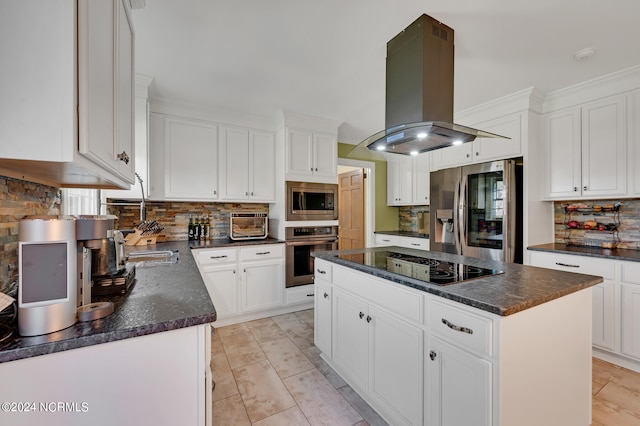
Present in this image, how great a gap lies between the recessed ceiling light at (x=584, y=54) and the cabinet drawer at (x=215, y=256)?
3.49 metres

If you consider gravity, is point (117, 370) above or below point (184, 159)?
below

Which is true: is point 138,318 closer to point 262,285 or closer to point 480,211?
point 262,285

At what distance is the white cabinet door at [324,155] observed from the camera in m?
3.53

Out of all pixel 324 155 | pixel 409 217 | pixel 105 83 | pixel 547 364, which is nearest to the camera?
pixel 105 83

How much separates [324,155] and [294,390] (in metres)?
2.62

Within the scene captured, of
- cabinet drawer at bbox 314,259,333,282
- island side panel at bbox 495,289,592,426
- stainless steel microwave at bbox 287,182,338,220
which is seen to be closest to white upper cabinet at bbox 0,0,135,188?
island side panel at bbox 495,289,592,426

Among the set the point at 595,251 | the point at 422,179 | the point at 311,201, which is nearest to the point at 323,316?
the point at 311,201

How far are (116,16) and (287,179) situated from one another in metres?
2.38

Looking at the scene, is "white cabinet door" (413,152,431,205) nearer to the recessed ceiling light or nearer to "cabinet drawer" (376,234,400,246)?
"cabinet drawer" (376,234,400,246)

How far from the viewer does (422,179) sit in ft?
13.2

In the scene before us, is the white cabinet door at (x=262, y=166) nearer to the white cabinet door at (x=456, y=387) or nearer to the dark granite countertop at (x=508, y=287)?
the dark granite countertop at (x=508, y=287)

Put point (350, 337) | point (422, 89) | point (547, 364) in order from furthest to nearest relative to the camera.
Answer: point (350, 337) → point (422, 89) → point (547, 364)

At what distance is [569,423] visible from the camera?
1.35m

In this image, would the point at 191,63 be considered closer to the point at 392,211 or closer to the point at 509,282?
the point at 509,282
